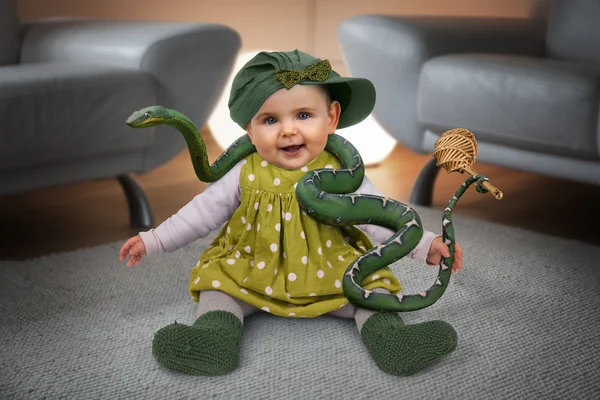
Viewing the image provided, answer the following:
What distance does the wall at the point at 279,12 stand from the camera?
276 cm

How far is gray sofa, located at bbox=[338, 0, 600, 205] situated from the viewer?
5.02 feet

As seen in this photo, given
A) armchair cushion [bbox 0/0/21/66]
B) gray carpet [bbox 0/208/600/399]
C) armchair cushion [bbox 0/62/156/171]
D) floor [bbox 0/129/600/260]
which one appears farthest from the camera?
armchair cushion [bbox 0/0/21/66]

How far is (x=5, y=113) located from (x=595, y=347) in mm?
1074

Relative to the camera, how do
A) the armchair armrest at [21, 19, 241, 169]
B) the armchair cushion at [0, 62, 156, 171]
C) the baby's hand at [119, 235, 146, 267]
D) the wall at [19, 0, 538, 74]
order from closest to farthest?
the baby's hand at [119, 235, 146, 267], the armchair cushion at [0, 62, 156, 171], the armchair armrest at [21, 19, 241, 169], the wall at [19, 0, 538, 74]

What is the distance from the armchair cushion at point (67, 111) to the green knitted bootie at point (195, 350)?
2.07ft

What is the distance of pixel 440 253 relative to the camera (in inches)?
40.4

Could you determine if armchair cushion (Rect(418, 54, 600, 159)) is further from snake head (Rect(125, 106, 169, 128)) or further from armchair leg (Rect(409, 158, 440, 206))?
snake head (Rect(125, 106, 169, 128))

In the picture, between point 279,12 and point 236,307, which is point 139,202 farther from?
point 279,12

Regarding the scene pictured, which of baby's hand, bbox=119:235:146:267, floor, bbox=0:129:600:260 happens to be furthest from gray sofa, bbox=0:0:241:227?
baby's hand, bbox=119:235:146:267

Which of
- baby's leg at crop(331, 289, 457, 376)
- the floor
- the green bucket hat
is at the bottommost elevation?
the floor

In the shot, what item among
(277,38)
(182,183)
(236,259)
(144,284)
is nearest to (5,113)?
(144,284)

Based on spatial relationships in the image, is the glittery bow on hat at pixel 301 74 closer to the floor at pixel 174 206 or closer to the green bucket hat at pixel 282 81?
the green bucket hat at pixel 282 81

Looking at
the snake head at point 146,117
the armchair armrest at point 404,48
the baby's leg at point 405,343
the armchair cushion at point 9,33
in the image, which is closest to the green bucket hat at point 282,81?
the snake head at point 146,117

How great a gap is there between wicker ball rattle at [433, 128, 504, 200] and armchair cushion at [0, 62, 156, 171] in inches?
31.0
